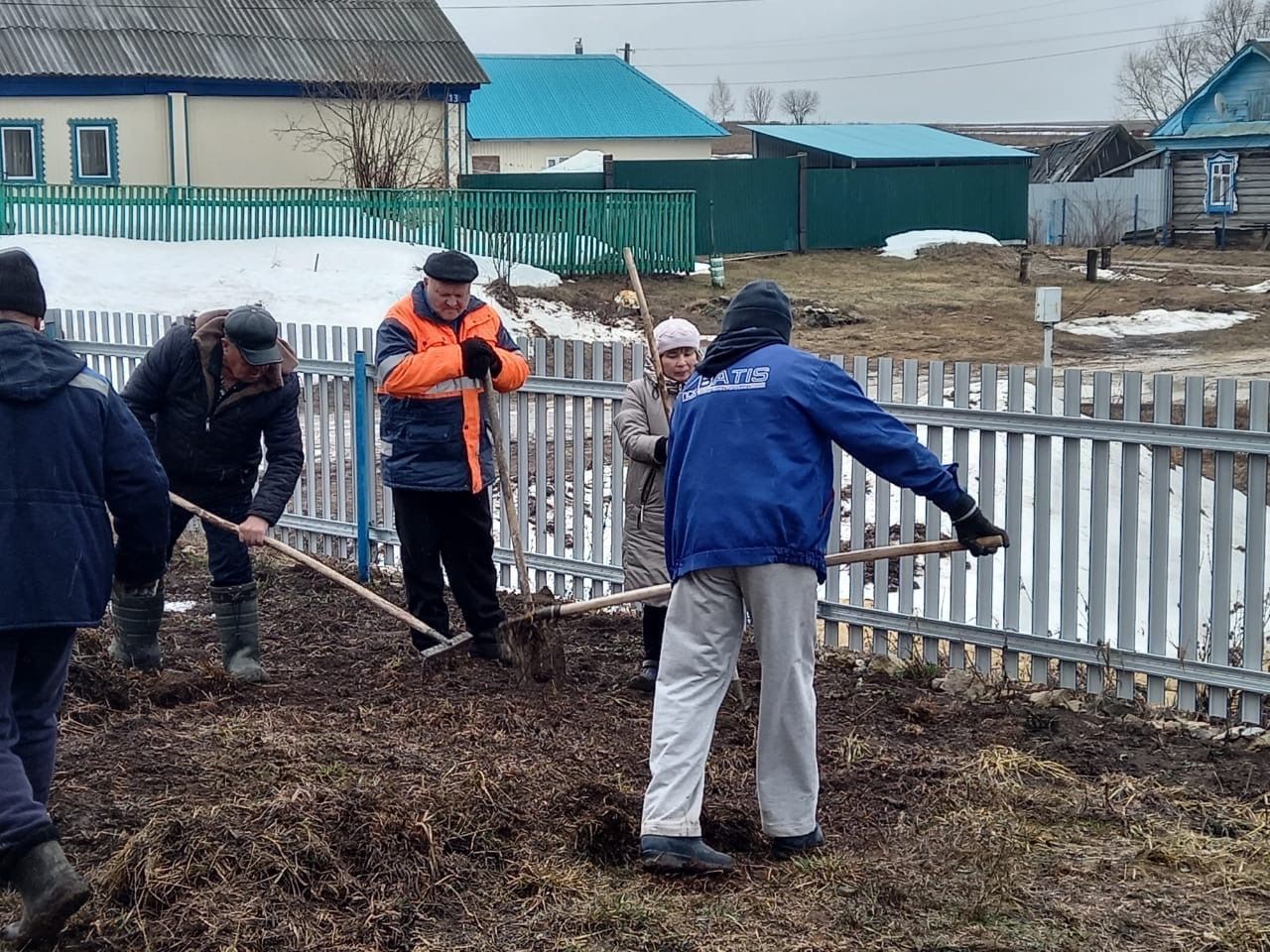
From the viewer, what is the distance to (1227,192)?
37688mm

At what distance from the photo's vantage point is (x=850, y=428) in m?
4.31

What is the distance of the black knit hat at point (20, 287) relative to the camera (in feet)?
13.1

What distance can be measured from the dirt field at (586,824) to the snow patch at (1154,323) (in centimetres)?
1664

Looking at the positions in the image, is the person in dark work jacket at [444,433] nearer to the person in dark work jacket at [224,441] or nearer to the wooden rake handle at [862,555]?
the person in dark work jacket at [224,441]

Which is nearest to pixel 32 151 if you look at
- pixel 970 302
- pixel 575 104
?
pixel 970 302

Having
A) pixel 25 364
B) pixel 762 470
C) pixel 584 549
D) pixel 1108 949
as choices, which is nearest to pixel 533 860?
pixel 762 470

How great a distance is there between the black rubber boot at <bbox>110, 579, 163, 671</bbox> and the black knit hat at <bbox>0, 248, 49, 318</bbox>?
2.48 m

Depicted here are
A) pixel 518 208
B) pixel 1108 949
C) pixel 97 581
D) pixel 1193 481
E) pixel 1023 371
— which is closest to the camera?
pixel 1108 949

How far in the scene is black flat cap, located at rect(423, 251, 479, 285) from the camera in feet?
20.3

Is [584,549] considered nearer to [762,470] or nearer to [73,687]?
[73,687]

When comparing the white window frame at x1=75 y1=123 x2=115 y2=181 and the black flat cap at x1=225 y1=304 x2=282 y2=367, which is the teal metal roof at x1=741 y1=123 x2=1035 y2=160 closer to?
the white window frame at x1=75 y1=123 x2=115 y2=181

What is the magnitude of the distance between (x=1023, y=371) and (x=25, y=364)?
3.93m

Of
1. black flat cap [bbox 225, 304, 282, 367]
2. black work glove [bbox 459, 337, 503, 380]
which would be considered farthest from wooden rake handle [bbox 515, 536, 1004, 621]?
black flat cap [bbox 225, 304, 282, 367]

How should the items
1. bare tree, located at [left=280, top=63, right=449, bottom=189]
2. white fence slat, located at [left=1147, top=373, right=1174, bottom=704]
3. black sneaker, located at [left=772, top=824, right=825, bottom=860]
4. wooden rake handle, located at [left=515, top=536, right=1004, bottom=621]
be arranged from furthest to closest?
bare tree, located at [left=280, top=63, right=449, bottom=189] → white fence slat, located at [left=1147, top=373, right=1174, bottom=704] → wooden rake handle, located at [left=515, top=536, right=1004, bottom=621] → black sneaker, located at [left=772, top=824, right=825, bottom=860]
